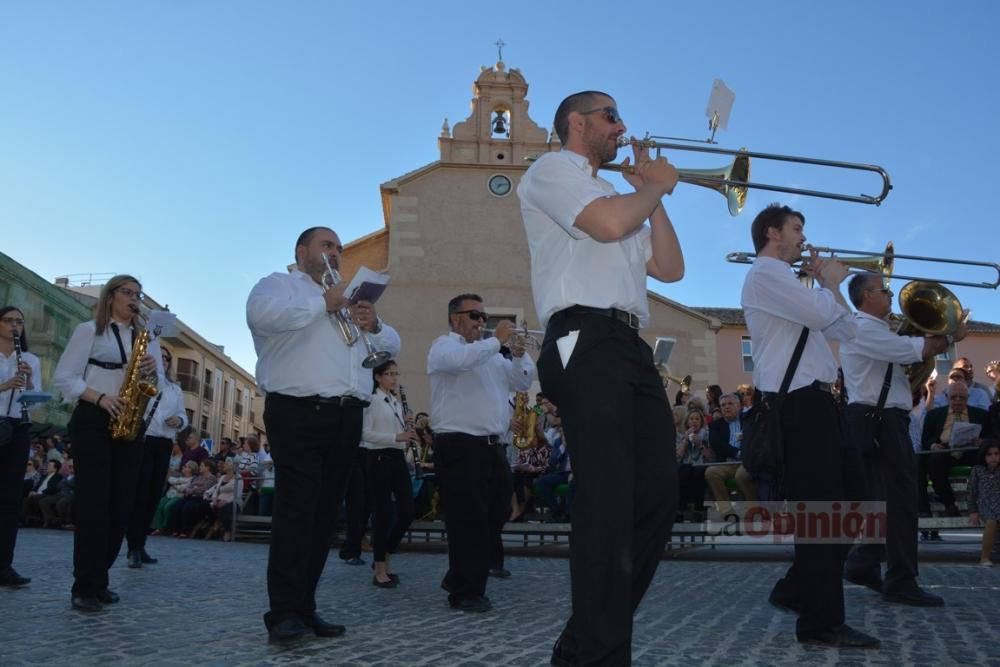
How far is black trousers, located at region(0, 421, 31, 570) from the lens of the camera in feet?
21.5

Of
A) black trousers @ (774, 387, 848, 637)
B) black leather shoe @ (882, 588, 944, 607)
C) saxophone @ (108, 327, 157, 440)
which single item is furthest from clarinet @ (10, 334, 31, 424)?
black leather shoe @ (882, 588, 944, 607)

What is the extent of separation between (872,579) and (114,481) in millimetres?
5270

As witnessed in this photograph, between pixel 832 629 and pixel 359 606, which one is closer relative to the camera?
pixel 832 629

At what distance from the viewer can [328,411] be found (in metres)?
4.77

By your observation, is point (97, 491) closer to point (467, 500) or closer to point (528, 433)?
point (467, 500)

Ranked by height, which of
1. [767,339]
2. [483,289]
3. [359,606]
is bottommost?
[359,606]

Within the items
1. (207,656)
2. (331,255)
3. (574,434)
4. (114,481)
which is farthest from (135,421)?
(574,434)

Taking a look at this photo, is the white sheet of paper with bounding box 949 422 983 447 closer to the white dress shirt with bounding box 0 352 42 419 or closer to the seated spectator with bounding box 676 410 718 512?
the seated spectator with bounding box 676 410 718 512

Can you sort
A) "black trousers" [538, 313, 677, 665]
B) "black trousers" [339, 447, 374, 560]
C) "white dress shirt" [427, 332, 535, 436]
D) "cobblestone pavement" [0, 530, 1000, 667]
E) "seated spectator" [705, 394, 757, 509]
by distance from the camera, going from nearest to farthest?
"black trousers" [538, 313, 677, 665]
"cobblestone pavement" [0, 530, 1000, 667]
"white dress shirt" [427, 332, 535, 436]
"black trousers" [339, 447, 374, 560]
"seated spectator" [705, 394, 757, 509]

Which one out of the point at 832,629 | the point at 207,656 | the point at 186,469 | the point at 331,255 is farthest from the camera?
the point at 186,469

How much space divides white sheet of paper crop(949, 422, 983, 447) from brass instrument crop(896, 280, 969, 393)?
141 inches

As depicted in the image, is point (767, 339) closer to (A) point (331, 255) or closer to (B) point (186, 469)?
(A) point (331, 255)

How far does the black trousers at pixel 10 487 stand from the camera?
6.55 metres

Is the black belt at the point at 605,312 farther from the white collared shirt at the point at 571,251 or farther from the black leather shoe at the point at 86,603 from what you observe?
the black leather shoe at the point at 86,603
